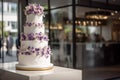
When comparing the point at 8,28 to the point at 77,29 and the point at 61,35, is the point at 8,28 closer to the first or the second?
the point at 61,35

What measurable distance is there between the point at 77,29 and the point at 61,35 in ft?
2.17

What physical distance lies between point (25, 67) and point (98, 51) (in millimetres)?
6655

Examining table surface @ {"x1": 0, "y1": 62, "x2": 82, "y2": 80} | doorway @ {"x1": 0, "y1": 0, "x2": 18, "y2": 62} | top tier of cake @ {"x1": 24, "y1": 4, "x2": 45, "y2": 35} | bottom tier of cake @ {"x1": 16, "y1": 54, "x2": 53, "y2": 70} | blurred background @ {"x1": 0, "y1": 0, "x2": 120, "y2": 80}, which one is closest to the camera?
table surface @ {"x1": 0, "y1": 62, "x2": 82, "y2": 80}

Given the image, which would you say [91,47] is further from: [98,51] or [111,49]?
[111,49]

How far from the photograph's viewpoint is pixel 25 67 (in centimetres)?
426

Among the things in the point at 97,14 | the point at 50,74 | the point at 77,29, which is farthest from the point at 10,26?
the point at 50,74

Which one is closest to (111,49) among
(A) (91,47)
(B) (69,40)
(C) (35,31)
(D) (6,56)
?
(A) (91,47)

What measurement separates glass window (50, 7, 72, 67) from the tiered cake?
4343mm

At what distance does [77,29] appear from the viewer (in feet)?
30.9

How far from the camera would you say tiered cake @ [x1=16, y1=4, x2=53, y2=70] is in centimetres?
428

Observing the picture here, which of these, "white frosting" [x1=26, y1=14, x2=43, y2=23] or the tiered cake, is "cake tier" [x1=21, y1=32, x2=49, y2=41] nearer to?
the tiered cake

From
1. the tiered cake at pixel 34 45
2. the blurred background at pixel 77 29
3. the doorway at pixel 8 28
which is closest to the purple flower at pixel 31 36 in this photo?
the tiered cake at pixel 34 45

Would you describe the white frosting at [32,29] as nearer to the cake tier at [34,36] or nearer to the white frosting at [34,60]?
the cake tier at [34,36]

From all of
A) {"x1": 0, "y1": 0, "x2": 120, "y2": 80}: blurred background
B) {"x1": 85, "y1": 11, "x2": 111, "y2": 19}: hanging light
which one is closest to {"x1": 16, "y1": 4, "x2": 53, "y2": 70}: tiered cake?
{"x1": 0, "y1": 0, "x2": 120, "y2": 80}: blurred background
